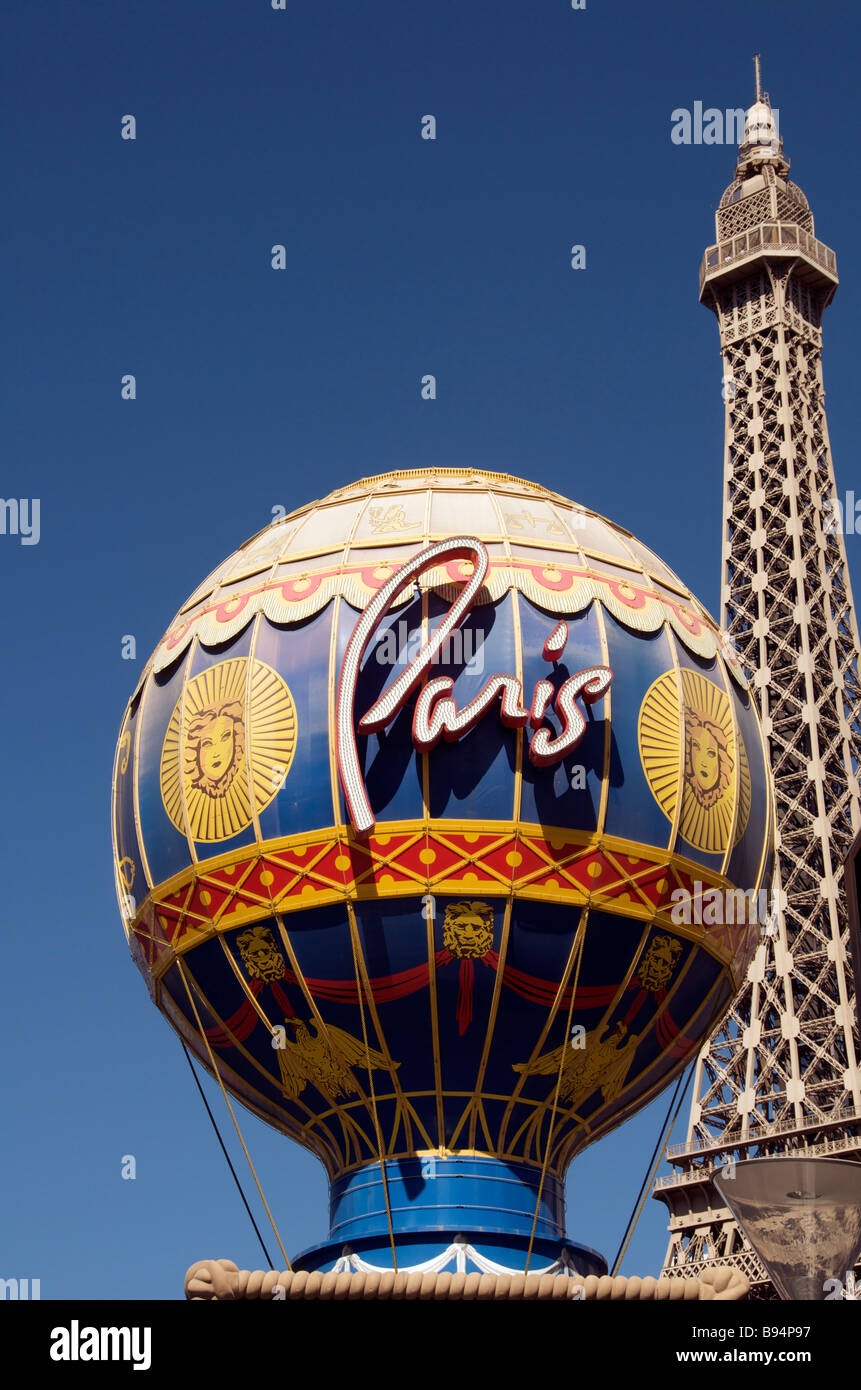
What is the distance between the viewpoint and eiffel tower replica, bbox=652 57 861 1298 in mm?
63875

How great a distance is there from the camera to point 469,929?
75.3ft

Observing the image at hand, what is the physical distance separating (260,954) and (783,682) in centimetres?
4887

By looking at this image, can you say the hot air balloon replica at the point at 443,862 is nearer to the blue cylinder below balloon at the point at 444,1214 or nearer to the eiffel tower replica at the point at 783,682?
the blue cylinder below balloon at the point at 444,1214

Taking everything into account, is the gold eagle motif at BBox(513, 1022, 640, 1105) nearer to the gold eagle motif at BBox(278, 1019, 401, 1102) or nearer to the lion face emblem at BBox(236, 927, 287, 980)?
the gold eagle motif at BBox(278, 1019, 401, 1102)

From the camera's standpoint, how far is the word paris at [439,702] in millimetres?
22562

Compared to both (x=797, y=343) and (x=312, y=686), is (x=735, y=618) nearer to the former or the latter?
(x=797, y=343)

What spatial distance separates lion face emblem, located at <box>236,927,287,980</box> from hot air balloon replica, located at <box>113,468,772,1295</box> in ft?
0.11

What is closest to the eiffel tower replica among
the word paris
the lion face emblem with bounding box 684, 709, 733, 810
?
the lion face emblem with bounding box 684, 709, 733, 810

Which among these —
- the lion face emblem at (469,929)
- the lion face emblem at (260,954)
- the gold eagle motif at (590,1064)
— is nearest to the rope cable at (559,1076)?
the gold eagle motif at (590,1064)

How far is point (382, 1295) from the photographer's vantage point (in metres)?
21.2
